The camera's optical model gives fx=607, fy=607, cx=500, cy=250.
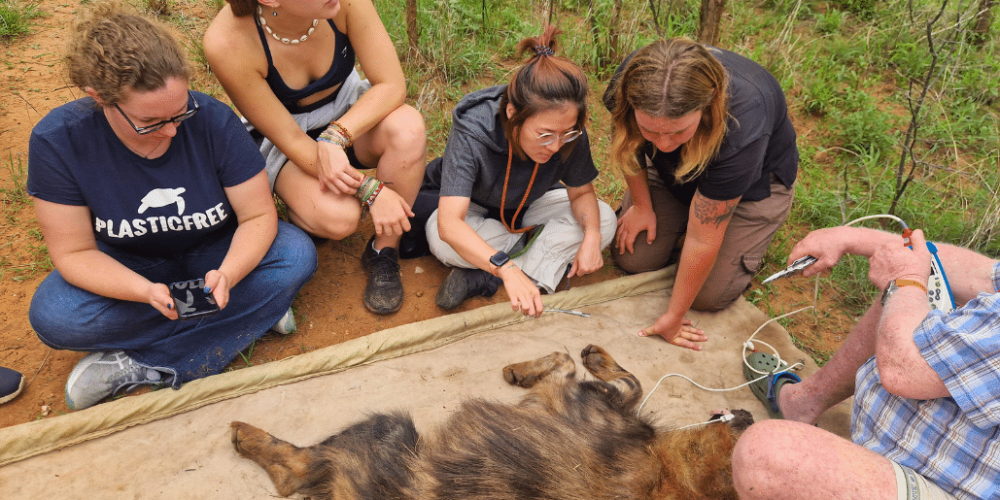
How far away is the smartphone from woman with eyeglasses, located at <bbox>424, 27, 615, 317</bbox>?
1.03 metres

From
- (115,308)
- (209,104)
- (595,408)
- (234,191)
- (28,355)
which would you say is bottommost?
(28,355)

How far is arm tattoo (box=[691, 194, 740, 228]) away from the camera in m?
2.53

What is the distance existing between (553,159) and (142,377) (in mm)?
2014

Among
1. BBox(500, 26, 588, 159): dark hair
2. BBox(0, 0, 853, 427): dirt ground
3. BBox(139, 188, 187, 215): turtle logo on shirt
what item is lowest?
BBox(0, 0, 853, 427): dirt ground

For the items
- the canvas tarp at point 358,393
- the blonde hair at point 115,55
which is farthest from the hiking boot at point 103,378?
the blonde hair at point 115,55

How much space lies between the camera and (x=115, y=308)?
2357 mm

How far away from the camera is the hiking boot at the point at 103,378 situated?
7.85 feet

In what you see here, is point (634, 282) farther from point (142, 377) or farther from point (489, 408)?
point (142, 377)

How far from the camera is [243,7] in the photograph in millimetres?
2449

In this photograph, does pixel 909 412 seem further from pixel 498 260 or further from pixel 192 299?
pixel 192 299

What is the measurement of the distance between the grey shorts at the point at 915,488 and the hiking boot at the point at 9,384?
320 centimetres

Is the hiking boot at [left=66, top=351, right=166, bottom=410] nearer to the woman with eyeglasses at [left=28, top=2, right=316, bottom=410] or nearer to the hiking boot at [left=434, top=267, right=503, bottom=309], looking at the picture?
the woman with eyeglasses at [left=28, top=2, right=316, bottom=410]

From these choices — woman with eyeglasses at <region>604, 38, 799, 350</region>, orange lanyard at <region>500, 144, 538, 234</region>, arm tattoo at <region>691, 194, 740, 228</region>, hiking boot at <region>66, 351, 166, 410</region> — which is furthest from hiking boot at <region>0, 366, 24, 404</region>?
arm tattoo at <region>691, 194, 740, 228</region>

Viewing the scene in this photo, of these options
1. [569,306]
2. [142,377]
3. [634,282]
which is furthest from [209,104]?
[634,282]
